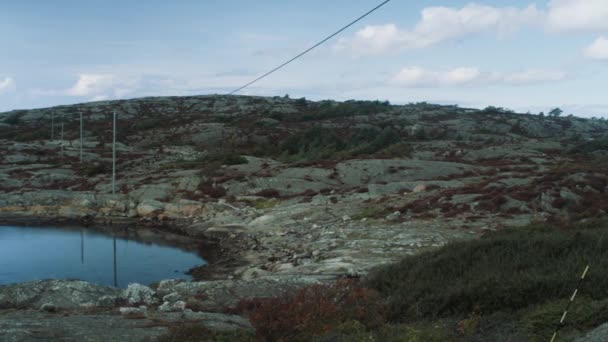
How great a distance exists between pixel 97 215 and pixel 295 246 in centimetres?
2121

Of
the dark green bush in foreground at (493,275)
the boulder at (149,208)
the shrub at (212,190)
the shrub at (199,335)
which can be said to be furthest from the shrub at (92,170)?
the shrub at (199,335)

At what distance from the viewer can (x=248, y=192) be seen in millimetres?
38125

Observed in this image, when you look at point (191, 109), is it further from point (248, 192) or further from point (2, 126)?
point (248, 192)

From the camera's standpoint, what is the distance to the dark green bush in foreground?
9508mm

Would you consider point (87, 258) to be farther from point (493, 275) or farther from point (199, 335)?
point (493, 275)

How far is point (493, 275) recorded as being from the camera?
10.3 meters

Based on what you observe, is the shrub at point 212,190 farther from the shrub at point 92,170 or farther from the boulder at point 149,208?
the shrub at point 92,170

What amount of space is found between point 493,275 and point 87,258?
73.8 ft

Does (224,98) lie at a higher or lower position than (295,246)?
higher

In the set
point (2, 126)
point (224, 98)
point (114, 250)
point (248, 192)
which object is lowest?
point (114, 250)

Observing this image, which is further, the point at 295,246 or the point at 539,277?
the point at 295,246

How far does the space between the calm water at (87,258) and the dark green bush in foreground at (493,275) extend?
518 inches

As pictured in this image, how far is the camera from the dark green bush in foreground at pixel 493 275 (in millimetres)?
9508

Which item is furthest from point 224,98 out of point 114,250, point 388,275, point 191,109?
point 388,275
